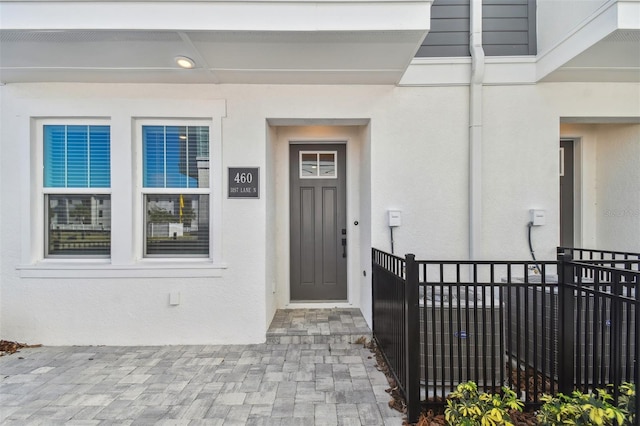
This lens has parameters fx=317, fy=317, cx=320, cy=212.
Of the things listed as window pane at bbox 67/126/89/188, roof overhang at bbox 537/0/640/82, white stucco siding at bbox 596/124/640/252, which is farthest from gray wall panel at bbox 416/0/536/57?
window pane at bbox 67/126/89/188

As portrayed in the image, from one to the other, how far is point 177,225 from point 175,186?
0.43m

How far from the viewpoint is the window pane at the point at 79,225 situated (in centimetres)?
345

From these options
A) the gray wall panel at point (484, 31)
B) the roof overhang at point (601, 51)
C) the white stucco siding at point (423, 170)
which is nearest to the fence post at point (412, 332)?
the white stucco siding at point (423, 170)

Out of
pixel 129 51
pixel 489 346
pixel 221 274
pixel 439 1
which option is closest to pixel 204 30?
pixel 129 51

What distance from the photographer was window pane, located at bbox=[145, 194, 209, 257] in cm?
347

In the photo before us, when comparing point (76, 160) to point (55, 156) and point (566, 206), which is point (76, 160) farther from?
point (566, 206)

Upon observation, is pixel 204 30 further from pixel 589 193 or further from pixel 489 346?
pixel 589 193

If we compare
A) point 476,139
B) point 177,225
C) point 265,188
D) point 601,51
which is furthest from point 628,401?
point 177,225

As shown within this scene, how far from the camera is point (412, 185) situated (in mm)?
3389

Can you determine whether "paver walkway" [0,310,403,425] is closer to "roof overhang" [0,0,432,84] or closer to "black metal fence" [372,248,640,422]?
"black metal fence" [372,248,640,422]

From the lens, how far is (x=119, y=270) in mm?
3305

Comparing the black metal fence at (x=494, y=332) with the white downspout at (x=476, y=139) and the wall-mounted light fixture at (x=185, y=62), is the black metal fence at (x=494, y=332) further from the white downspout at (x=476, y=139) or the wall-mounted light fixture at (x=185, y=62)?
the wall-mounted light fixture at (x=185, y=62)

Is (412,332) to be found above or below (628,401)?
above

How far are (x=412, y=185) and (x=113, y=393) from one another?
323 cm
